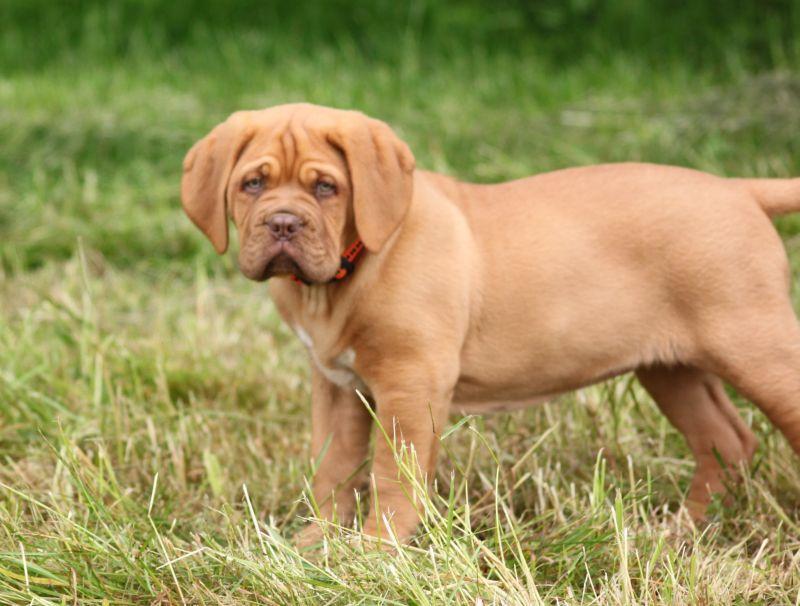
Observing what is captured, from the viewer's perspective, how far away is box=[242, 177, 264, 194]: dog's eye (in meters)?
3.46

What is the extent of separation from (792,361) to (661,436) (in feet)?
2.56

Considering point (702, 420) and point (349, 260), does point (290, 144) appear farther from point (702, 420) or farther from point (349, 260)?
point (702, 420)

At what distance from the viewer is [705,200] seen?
372cm

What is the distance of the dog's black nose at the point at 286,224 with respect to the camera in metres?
3.31

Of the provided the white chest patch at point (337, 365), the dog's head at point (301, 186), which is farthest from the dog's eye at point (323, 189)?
the white chest patch at point (337, 365)

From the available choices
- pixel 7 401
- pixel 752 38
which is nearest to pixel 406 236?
pixel 7 401

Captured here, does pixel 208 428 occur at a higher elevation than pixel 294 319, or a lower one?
lower

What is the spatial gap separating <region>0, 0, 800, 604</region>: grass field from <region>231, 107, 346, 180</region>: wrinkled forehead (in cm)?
86

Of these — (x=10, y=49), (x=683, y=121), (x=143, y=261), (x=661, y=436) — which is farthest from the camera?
(x=10, y=49)

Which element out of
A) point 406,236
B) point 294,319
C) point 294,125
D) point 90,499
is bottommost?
point 90,499

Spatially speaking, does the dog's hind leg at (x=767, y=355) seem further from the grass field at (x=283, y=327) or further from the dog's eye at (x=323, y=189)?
the dog's eye at (x=323, y=189)

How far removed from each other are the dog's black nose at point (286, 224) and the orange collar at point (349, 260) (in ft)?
0.75

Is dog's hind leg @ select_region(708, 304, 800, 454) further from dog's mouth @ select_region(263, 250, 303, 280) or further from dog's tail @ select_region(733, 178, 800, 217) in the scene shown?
dog's mouth @ select_region(263, 250, 303, 280)

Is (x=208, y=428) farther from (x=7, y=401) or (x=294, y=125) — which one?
(x=294, y=125)
